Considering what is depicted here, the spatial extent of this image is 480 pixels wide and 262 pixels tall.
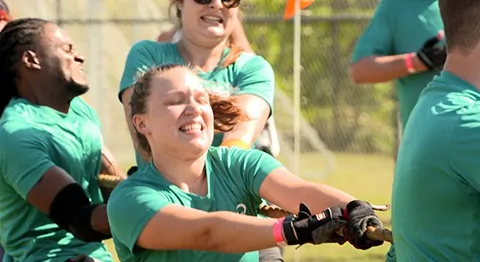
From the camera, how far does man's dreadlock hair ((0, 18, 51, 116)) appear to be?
5953mm

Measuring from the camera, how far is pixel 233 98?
5055 millimetres

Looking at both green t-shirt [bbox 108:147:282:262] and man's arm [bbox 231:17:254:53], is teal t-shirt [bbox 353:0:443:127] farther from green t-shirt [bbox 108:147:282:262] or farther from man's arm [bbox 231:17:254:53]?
green t-shirt [bbox 108:147:282:262]

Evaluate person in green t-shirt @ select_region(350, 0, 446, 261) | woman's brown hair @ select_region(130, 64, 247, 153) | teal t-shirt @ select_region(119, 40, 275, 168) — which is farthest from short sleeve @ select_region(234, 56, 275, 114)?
person in green t-shirt @ select_region(350, 0, 446, 261)

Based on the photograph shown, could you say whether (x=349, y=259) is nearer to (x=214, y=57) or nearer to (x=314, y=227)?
(x=214, y=57)

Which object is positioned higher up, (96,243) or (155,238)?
(155,238)

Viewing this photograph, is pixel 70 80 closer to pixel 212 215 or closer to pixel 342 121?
pixel 212 215

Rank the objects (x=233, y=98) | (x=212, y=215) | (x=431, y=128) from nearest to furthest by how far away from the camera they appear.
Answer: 1. (x=431, y=128)
2. (x=212, y=215)
3. (x=233, y=98)

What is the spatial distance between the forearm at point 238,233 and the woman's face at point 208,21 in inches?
60.4

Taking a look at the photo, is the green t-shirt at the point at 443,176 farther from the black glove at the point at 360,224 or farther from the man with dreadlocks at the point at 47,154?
the man with dreadlocks at the point at 47,154

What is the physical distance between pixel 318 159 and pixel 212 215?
12411 millimetres

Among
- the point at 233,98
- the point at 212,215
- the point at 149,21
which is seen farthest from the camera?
the point at 149,21

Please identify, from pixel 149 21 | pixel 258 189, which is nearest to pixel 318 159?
pixel 149 21

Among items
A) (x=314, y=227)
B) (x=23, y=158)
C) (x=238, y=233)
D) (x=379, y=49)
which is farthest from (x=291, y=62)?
(x=314, y=227)

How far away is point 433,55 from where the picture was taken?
768 centimetres
